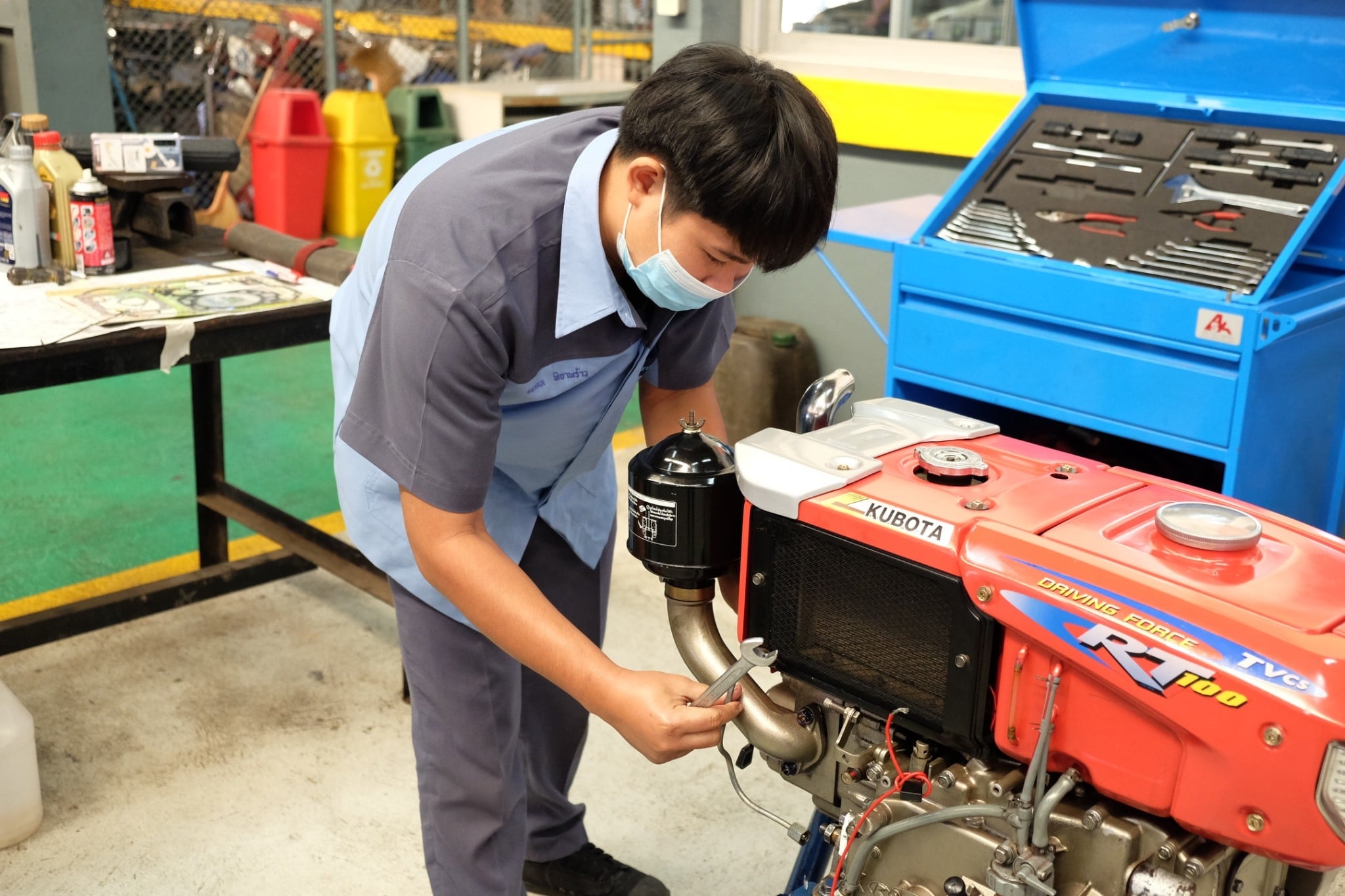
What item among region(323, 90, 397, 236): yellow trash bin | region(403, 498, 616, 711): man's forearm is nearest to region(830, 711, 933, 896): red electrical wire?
region(403, 498, 616, 711): man's forearm

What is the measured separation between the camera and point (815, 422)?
124 cm

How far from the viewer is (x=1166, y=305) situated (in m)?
2.10

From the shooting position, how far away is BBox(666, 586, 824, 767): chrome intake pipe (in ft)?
3.82

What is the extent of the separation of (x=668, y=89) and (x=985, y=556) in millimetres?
482

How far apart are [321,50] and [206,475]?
357 centimetres

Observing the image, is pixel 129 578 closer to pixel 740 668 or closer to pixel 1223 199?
pixel 740 668

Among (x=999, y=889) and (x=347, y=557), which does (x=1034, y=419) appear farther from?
(x=999, y=889)

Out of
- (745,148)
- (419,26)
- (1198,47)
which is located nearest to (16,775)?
(745,148)

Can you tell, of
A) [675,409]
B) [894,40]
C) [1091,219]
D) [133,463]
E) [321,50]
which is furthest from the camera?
[321,50]

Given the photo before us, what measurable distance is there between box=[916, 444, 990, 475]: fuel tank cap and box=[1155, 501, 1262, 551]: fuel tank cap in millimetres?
152

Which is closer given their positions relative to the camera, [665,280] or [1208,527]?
[1208,527]

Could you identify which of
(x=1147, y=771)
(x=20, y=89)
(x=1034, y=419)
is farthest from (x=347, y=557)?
(x=20, y=89)

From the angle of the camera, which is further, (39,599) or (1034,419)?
(39,599)

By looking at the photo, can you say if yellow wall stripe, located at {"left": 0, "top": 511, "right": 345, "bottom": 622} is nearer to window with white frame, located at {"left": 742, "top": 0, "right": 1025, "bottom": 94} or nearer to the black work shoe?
the black work shoe
